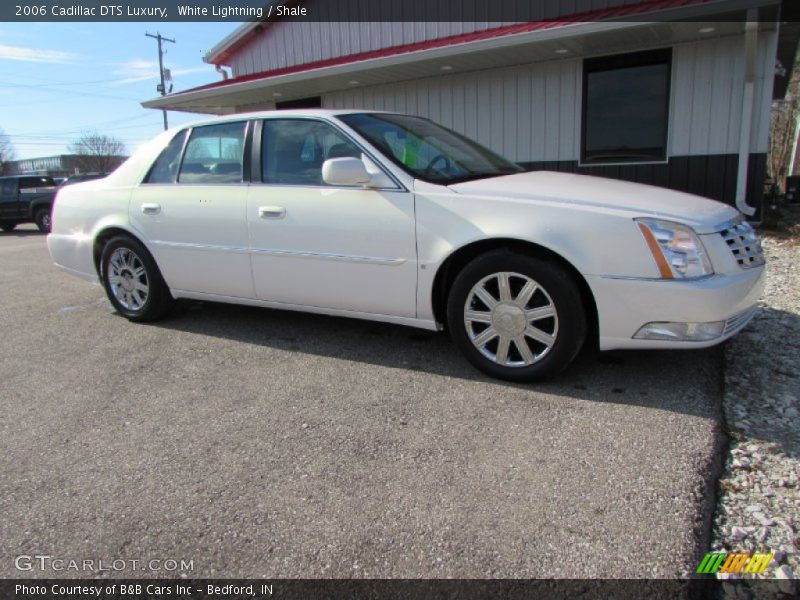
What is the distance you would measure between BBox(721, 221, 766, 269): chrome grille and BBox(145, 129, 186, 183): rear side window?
378 centimetres

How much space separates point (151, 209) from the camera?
177 inches

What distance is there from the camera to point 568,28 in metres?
7.51

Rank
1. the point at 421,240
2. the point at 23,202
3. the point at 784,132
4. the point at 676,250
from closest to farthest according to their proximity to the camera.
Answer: the point at 676,250
the point at 421,240
the point at 23,202
the point at 784,132

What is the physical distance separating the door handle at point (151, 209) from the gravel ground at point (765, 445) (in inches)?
158

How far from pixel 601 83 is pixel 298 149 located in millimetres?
6503

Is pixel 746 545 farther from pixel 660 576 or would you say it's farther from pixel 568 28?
pixel 568 28

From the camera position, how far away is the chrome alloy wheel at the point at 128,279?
15.6 feet

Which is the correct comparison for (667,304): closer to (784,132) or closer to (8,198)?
(8,198)

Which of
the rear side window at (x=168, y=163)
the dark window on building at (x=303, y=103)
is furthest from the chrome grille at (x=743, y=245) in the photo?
the dark window on building at (x=303, y=103)

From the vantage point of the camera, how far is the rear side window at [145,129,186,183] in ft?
14.8

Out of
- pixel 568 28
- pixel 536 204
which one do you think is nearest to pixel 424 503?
pixel 536 204

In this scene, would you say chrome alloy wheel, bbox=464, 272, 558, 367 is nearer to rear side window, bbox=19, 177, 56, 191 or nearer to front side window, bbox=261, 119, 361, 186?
front side window, bbox=261, 119, 361, 186

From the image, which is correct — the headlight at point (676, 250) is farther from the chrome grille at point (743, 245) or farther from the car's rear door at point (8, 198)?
the car's rear door at point (8, 198)

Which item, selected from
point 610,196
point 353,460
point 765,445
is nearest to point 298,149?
point 610,196
